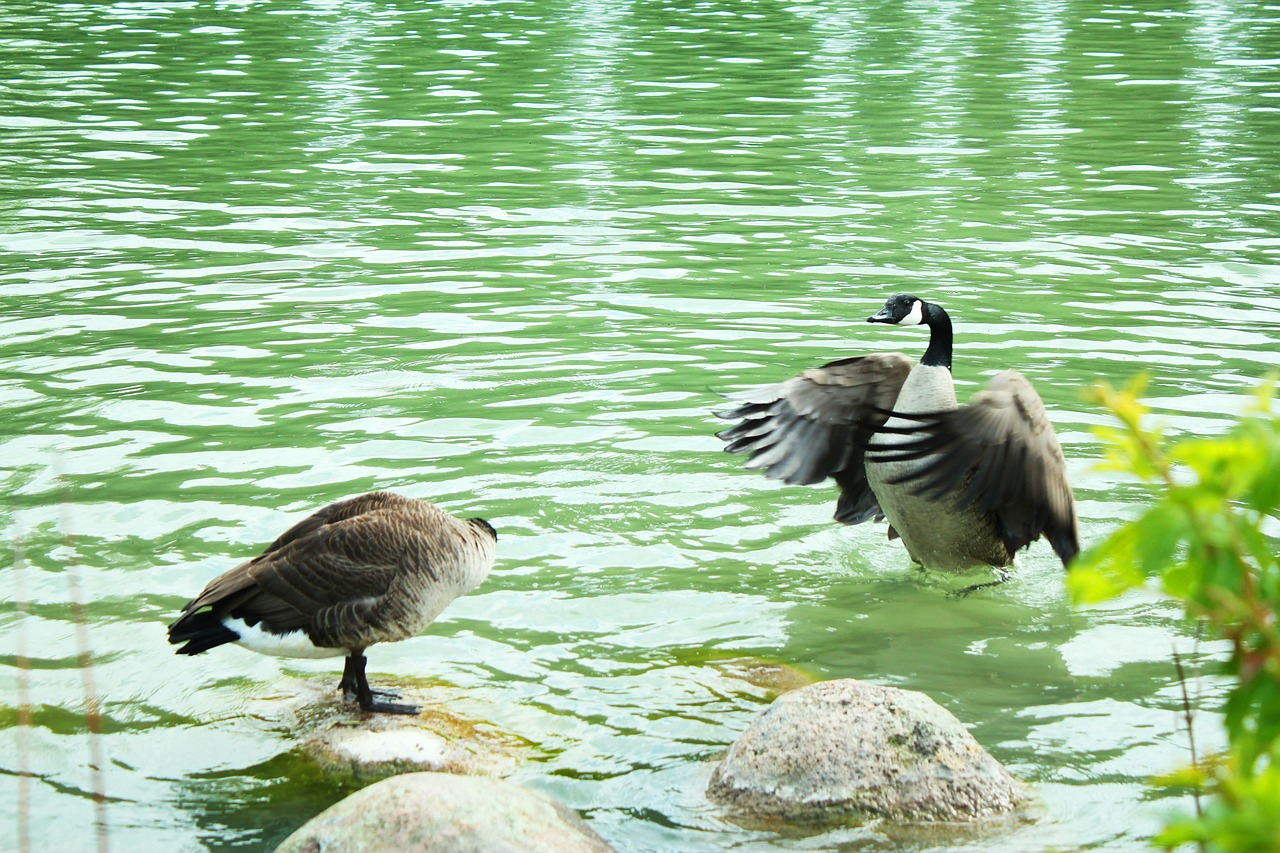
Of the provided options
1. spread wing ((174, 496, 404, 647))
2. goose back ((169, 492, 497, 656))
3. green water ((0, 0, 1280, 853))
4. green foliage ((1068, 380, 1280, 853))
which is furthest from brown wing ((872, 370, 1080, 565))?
green foliage ((1068, 380, 1280, 853))

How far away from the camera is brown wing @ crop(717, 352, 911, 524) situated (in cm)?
764

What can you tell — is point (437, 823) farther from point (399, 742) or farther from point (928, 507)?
point (928, 507)

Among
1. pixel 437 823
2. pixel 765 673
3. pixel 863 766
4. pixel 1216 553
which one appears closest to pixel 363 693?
pixel 437 823

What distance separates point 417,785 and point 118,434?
5.20 m

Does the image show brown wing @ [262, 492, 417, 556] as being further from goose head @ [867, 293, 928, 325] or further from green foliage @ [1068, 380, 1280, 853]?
green foliage @ [1068, 380, 1280, 853]

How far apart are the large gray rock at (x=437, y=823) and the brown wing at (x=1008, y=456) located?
8.39 ft

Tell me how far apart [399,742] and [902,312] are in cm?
395

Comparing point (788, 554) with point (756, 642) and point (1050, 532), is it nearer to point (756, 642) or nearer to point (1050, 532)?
point (756, 642)

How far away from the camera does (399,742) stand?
5.49 metres

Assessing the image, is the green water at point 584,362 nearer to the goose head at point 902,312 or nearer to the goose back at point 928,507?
the goose back at point 928,507

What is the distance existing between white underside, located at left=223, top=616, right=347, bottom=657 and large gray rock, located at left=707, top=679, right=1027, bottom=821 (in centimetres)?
169

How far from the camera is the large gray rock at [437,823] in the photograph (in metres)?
4.44

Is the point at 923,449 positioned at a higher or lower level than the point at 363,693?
higher

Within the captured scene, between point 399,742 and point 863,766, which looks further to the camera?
point 399,742
